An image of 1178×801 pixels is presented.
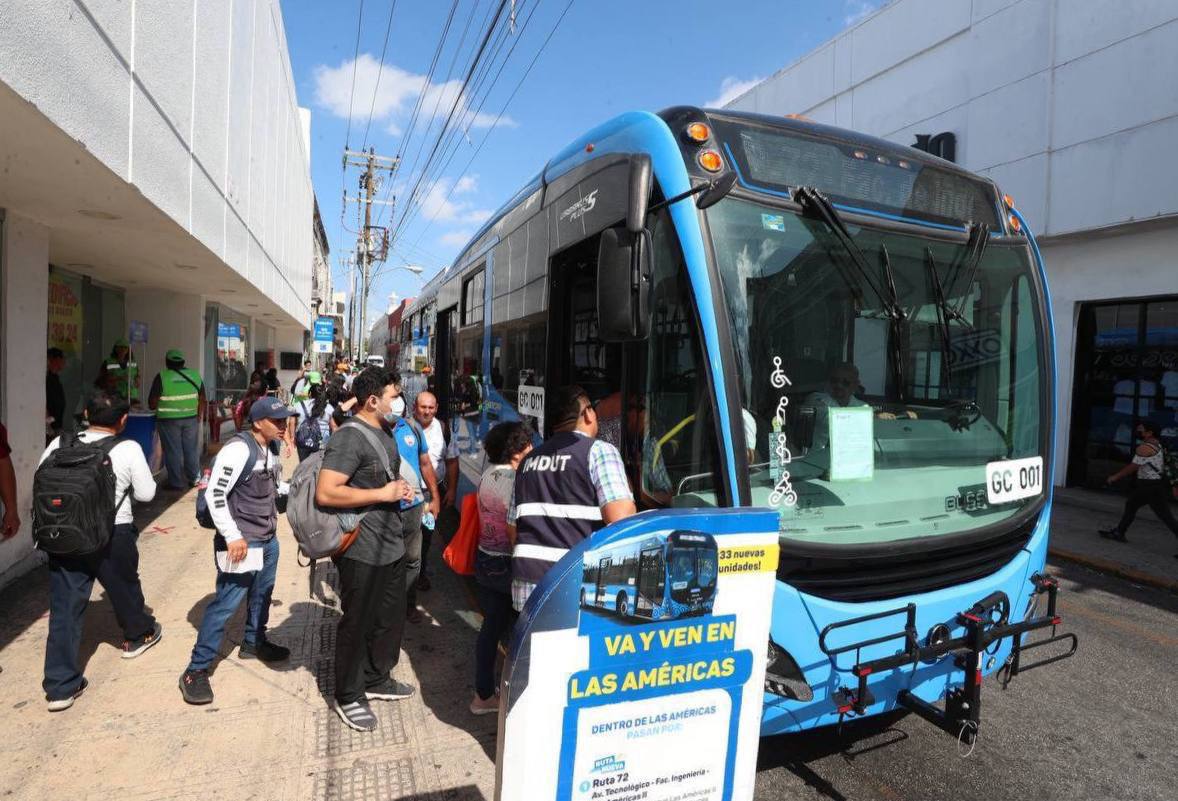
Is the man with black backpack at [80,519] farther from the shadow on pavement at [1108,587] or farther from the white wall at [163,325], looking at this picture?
the white wall at [163,325]

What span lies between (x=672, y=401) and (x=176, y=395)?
8.20 metres

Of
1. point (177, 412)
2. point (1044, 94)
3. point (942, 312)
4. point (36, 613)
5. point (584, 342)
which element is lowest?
point (36, 613)

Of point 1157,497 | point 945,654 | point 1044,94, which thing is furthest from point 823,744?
point 1044,94

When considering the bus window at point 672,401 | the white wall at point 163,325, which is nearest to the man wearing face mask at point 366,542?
the bus window at point 672,401

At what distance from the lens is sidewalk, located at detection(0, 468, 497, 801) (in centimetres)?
317

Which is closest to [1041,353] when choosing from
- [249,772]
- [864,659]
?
[864,659]

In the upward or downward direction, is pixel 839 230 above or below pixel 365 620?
above

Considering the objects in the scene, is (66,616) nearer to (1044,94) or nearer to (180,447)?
(180,447)

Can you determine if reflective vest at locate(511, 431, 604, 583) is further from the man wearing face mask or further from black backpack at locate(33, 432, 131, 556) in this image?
black backpack at locate(33, 432, 131, 556)

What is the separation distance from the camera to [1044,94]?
1080 centimetres

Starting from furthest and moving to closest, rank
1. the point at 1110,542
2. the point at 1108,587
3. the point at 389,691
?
1. the point at 1110,542
2. the point at 1108,587
3. the point at 389,691

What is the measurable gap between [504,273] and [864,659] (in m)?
4.06

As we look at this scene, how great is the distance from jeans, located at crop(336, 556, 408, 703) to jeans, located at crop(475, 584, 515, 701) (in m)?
0.48

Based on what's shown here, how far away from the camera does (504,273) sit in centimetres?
580
